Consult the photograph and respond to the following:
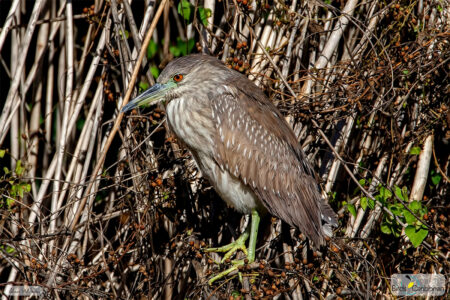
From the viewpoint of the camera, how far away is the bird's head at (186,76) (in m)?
2.70

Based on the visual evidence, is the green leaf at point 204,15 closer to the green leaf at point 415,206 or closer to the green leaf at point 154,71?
the green leaf at point 154,71

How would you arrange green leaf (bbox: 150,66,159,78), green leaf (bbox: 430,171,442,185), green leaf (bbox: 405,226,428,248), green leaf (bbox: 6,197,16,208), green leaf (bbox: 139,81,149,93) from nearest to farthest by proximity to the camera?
green leaf (bbox: 405,226,428,248) < green leaf (bbox: 6,197,16,208) < green leaf (bbox: 139,81,149,93) < green leaf (bbox: 430,171,442,185) < green leaf (bbox: 150,66,159,78)

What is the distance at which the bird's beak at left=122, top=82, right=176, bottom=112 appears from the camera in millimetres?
2613

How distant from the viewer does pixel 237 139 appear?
8.84ft

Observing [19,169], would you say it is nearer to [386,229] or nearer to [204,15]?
[204,15]

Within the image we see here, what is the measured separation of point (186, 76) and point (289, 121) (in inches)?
28.3

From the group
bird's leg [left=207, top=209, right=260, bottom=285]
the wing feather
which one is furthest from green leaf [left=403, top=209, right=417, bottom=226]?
bird's leg [left=207, top=209, right=260, bottom=285]

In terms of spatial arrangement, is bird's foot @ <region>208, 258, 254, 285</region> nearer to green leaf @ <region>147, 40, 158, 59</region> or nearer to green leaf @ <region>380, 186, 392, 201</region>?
green leaf @ <region>380, 186, 392, 201</region>

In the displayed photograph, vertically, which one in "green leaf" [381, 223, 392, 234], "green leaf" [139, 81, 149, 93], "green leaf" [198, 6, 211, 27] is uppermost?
"green leaf" [198, 6, 211, 27]

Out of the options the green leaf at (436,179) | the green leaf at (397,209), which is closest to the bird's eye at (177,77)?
the green leaf at (397,209)

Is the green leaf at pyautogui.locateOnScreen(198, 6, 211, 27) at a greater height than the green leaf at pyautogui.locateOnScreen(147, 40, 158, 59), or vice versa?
the green leaf at pyautogui.locateOnScreen(198, 6, 211, 27)

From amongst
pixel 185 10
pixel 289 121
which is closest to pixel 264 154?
pixel 289 121

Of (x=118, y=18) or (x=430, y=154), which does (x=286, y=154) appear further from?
(x=118, y=18)

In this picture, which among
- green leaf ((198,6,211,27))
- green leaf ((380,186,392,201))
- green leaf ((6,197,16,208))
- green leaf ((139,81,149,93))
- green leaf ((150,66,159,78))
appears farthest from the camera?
green leaf ((150,66,159,78))
